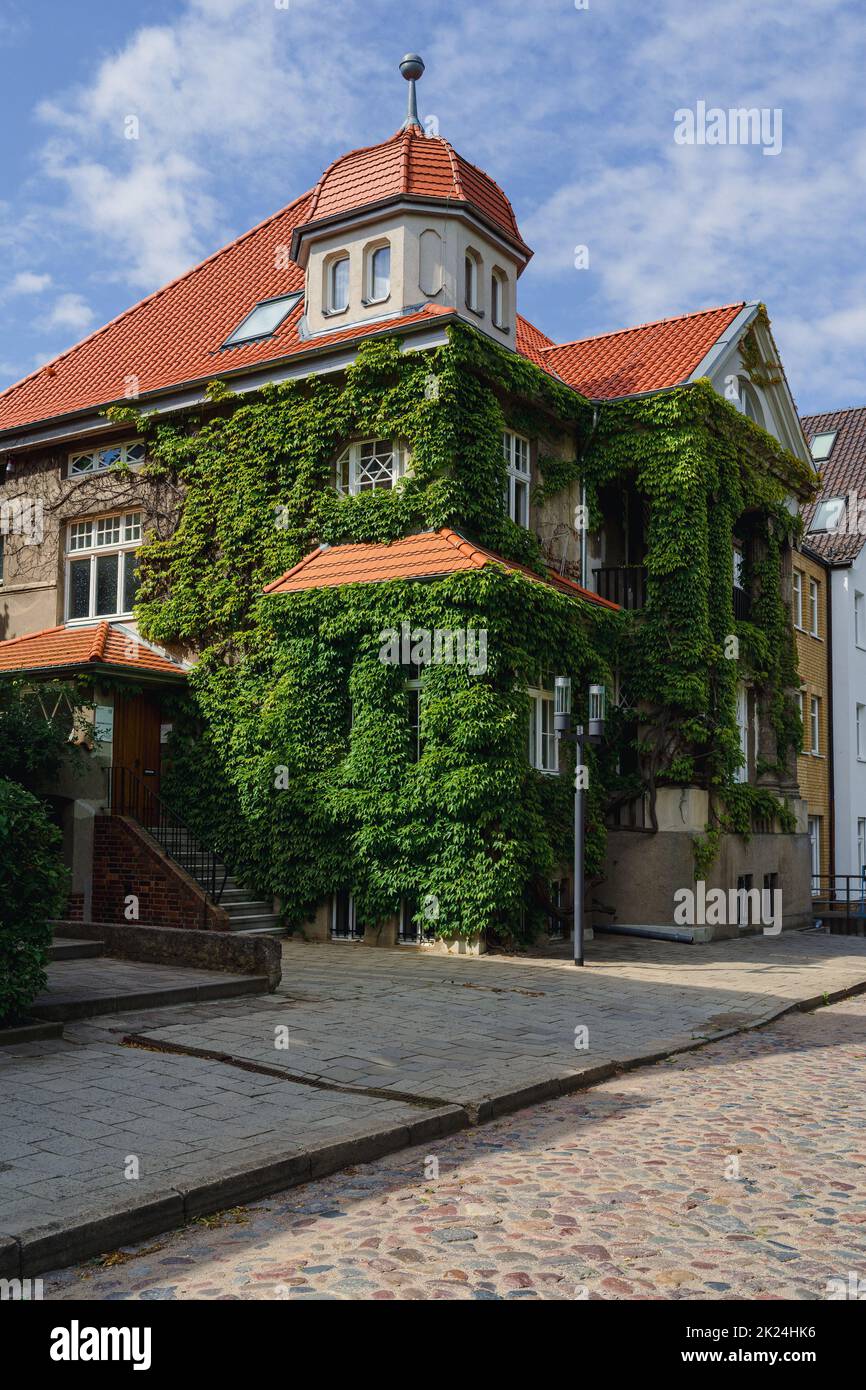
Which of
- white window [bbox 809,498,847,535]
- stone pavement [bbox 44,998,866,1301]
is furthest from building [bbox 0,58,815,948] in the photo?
white window [bbox 809,498,847,535]

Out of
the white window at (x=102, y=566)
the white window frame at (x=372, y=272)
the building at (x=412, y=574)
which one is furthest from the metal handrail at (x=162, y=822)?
the white window frame at (x=372, y=272)

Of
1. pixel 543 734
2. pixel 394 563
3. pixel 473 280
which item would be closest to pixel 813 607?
pixel 473 280

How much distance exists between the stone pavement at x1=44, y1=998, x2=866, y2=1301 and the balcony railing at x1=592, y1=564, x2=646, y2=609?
1398 cm

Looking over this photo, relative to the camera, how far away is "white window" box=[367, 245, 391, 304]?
1998 cm

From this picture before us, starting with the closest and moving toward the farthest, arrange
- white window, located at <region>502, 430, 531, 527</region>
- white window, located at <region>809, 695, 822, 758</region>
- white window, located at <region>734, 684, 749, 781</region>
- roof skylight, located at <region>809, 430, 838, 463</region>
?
white window, located at <region>502, 430, 531, 527</region>
white window, located at <region>734, 684, 749, 781</region>
white window, located at <region>809, 695, 822, 758</region>
roof skylight, located at <region>809, 430, 838, 463</region>

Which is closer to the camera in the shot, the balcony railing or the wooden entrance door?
the wooden entrance door

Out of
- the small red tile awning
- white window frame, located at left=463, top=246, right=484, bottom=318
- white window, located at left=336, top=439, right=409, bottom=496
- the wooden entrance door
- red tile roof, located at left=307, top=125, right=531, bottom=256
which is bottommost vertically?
the wooden entrance door

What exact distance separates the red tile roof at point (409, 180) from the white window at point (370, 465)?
4139mm

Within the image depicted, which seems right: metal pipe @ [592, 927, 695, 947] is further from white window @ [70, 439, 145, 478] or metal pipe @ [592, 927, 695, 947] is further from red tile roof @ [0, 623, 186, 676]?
white window @ [70, 439, 145, 478]

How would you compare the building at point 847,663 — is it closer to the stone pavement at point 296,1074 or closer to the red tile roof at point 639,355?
the red tile roof at point 639,355
